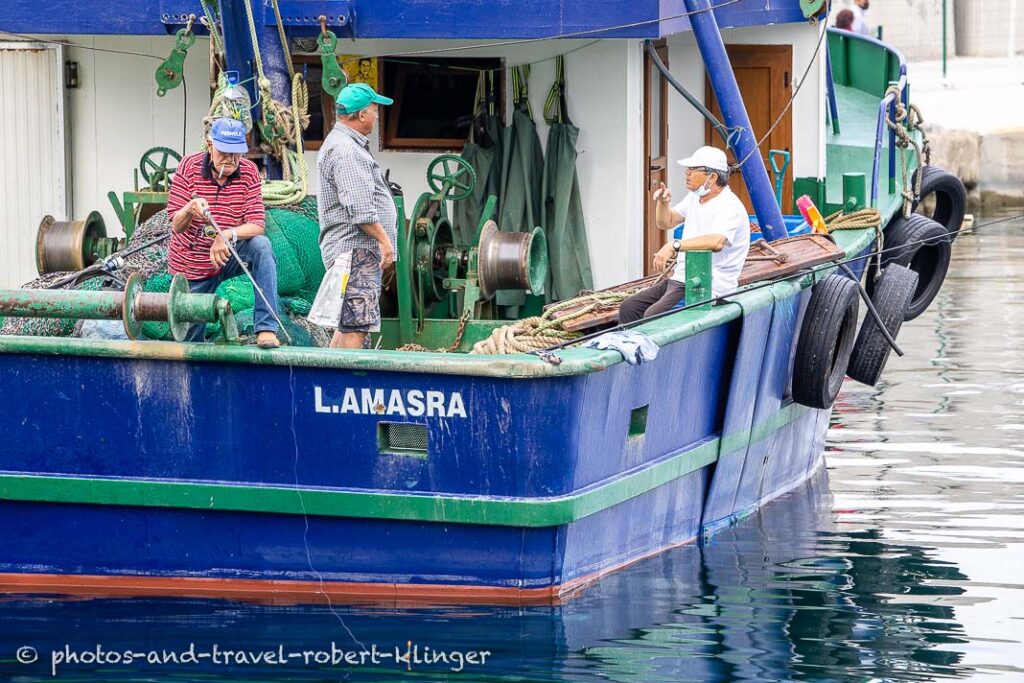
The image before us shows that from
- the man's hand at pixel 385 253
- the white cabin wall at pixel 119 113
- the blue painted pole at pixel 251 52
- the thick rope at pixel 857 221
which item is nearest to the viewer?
the man's hand at pixel 385 253

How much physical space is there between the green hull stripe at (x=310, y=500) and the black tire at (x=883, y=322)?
292 cm

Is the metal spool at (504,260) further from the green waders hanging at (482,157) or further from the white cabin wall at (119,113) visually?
the white cabin wall at (119,113)

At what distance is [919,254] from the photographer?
41.3 ft

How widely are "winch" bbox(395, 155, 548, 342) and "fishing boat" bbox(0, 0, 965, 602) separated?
0.06ft

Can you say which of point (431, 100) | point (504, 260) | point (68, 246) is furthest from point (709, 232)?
point (68, 246)

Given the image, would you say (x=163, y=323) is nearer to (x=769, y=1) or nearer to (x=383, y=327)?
(x=383, y=327)

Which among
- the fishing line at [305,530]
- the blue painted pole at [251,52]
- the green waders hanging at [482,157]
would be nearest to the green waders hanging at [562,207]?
the green waders hanging at [482,157]

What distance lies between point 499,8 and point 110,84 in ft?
8.00

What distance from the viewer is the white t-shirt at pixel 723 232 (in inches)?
345

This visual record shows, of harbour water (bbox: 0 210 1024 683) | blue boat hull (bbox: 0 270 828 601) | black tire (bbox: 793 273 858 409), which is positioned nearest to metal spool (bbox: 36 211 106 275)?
blue boat hull (bbox: 0 270 828 601)

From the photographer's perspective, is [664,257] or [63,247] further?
[63,247]

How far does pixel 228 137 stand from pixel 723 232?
2.48 m

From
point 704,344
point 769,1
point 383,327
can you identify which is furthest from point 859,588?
point 769,1

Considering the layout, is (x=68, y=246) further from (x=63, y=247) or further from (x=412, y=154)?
(x=412, y=154)
